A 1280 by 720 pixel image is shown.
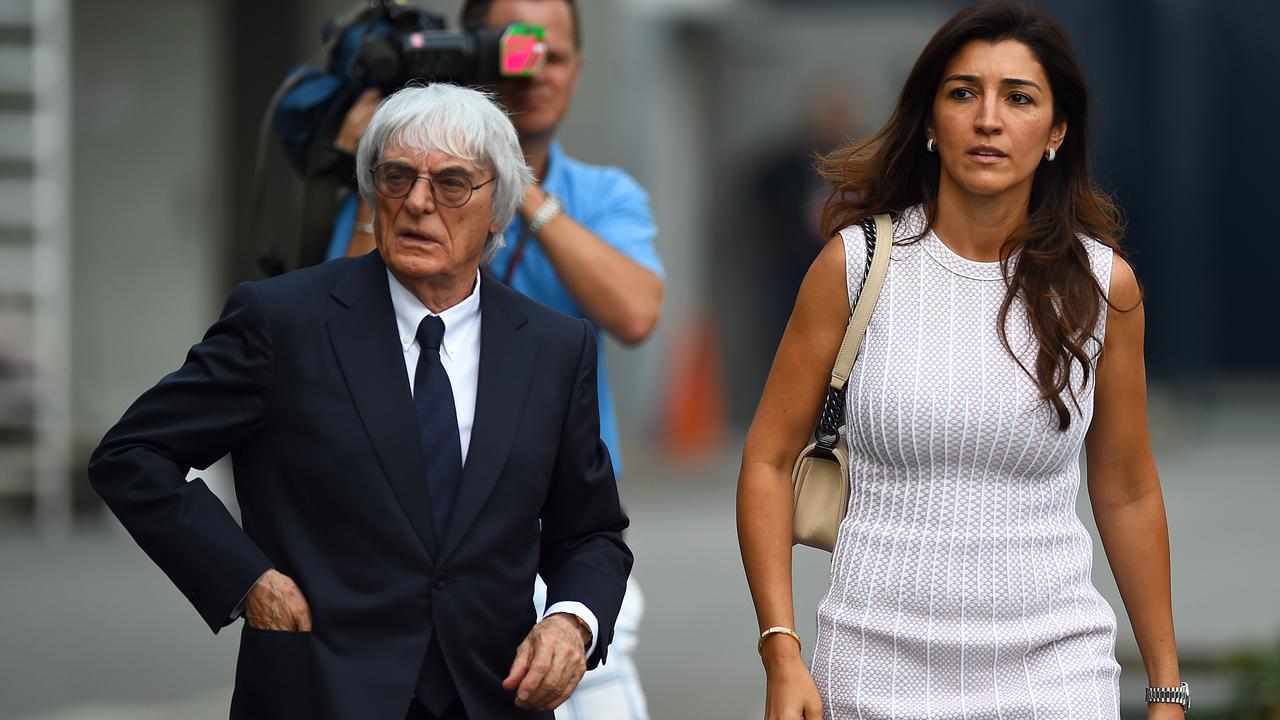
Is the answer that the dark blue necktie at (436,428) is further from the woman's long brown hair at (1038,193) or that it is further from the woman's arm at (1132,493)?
the woman's arm at (1132,493)

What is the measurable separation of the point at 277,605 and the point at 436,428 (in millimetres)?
364

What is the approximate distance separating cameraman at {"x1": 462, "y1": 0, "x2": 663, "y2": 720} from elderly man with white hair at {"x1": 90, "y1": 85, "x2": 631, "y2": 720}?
0.78m

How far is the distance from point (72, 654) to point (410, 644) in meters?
4.83

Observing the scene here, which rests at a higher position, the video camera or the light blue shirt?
the video camera

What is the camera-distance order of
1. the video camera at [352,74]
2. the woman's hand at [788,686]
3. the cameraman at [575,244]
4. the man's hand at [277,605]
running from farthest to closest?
the cameraman at [575,244]
the video camera at [352,74]
the woman's hand at [788,686]
the man's hand at [277,605]

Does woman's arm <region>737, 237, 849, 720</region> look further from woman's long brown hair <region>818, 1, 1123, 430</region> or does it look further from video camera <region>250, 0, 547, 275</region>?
video camera <region>250, 0, 547, 275</region>

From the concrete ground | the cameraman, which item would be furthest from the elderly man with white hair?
the concrete ground

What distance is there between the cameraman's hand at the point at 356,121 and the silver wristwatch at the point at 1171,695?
1.82m

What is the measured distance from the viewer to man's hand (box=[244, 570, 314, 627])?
112 inches

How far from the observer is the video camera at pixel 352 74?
146 inches

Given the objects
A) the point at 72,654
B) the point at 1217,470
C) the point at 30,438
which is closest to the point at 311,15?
the point at 30,438

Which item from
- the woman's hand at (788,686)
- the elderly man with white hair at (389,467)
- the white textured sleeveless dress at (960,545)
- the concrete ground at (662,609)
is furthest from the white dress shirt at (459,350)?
the concrete ground at (662,609)

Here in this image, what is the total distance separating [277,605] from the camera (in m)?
2.85

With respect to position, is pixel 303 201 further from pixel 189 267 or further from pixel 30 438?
pixel 189 267
